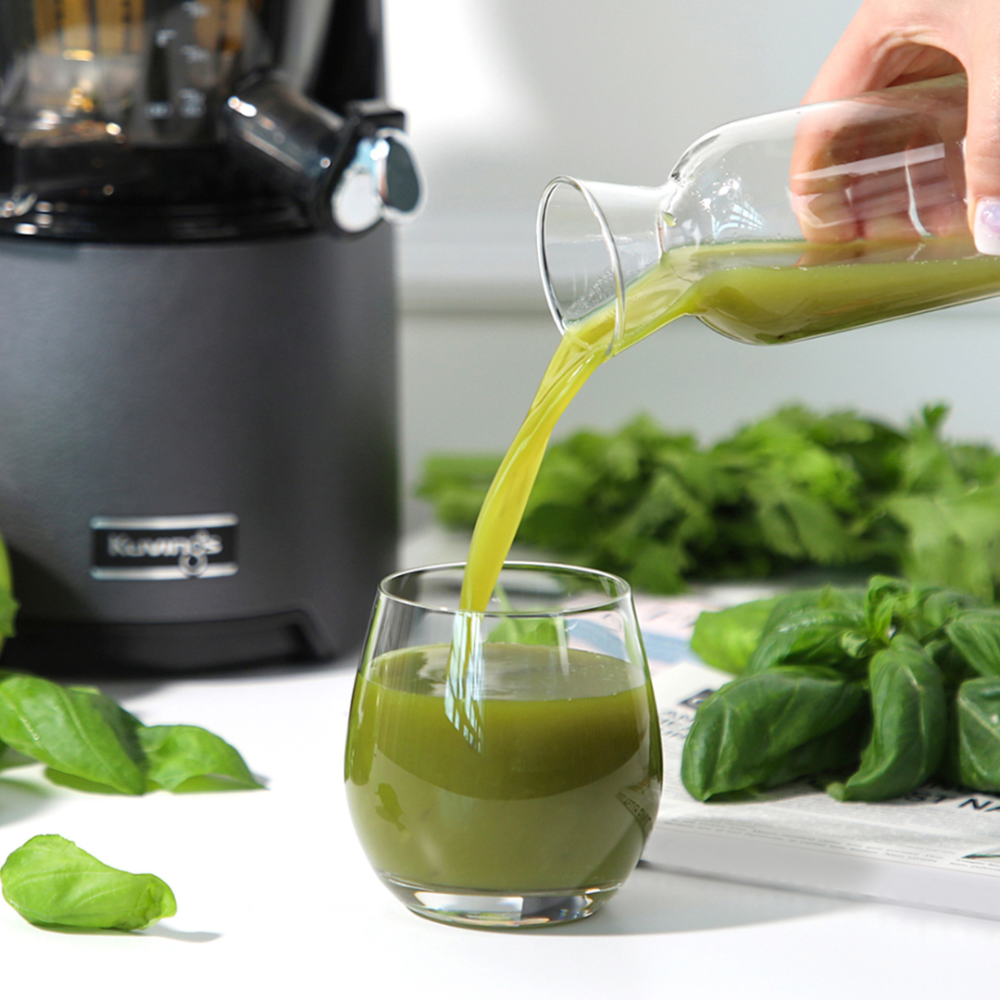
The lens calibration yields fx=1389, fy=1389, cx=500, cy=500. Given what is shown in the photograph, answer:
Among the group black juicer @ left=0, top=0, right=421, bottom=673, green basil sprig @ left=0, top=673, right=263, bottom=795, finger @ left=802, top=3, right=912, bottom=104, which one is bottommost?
green basil sprig @ left=0, top=673, right=263, bottom=795

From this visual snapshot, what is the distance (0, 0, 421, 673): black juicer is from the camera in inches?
37.9

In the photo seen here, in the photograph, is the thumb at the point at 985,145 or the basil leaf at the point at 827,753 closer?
the thumb at the point at 985,145

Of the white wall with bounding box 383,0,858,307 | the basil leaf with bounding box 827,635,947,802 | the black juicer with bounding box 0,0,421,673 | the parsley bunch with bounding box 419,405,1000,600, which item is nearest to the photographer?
the basil leaf with bounding box 827,635,947,802

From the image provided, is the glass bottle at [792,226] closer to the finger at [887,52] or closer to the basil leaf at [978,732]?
the finger at [887,52]

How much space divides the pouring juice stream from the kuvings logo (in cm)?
35

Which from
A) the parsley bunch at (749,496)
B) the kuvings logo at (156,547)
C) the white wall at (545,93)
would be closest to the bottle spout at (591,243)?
the kuvings logo at (156,547)

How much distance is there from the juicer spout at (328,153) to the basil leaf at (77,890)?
1.66 feet

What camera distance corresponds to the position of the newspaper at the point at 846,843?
68 centimetres

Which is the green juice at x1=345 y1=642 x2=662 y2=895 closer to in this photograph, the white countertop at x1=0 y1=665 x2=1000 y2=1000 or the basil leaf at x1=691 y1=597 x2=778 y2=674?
the white countertop at x1=0 y1=665 x2=1000 y2=1000

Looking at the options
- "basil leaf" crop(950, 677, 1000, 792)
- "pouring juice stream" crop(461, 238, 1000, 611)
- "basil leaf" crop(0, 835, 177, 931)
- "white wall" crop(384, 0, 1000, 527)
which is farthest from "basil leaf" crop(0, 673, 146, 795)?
"white wall" crop(384, 0, 1000, 527)

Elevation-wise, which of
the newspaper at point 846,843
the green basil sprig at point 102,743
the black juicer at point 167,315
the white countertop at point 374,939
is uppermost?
the black juicer at point 167,315

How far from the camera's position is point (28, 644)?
1012 mm

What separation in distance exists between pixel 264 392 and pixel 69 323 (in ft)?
0.46

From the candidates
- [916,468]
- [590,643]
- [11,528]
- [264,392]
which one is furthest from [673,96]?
[590,643]
